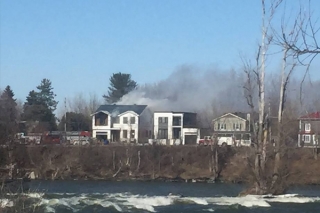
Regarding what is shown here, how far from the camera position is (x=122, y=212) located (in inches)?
1000

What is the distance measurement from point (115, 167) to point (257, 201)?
22.6 meters

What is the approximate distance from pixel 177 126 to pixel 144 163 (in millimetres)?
22062

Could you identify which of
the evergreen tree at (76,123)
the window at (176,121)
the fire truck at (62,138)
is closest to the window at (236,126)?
the window at (176,121)

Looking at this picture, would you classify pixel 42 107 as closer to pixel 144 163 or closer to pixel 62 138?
pixel 62 138

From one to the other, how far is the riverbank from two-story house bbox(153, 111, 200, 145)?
17238mm

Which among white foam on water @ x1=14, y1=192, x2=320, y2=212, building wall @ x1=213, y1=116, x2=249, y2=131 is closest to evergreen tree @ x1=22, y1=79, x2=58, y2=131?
building wall @ x1=213, y1=116, x2=249, y2=131

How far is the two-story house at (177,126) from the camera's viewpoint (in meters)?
70.7

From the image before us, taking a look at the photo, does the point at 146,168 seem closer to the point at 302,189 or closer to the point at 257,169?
the point at 302,189

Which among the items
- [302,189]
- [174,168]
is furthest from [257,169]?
[174,168]

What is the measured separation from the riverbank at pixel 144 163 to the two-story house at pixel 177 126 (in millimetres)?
17238

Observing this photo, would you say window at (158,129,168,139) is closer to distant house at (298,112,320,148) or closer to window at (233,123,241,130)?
window at (233,123,241,130)

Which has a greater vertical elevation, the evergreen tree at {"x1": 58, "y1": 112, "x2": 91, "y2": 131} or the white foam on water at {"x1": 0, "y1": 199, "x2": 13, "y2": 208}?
the evergreen tree at {"x1": 58, "y1": 112, "x2": 91, "y2": 131}

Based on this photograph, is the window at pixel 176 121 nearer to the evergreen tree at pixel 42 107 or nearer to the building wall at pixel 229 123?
the building wall at pixel 229 123

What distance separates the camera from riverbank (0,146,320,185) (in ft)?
158
